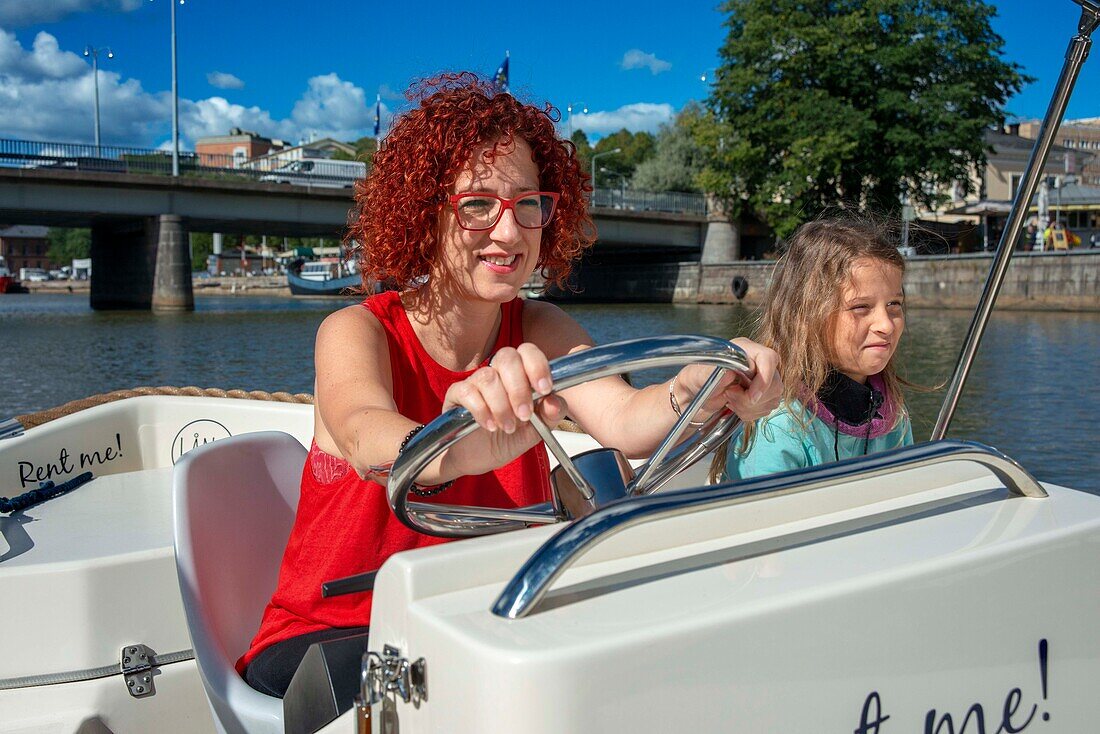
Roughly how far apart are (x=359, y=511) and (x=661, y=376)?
30.7 feet

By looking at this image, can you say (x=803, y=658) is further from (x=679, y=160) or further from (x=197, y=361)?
(x=679, y=160)

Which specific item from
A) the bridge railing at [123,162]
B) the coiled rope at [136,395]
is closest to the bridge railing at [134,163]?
the bridge railing at [123,162]

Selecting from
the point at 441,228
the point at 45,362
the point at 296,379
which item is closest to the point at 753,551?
the point at 441,228

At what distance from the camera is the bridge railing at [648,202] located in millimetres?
37719

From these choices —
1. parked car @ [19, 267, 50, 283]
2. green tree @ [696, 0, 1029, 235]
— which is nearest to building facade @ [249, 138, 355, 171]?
parked car @ [19, 267, 50, 283]

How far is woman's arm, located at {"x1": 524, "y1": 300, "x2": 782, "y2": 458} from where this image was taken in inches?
53.7

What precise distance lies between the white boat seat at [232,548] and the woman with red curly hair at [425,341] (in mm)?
62

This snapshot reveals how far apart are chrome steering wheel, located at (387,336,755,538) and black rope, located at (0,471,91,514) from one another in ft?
6.75

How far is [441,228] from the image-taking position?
1833mm

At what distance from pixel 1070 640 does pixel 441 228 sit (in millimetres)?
1163

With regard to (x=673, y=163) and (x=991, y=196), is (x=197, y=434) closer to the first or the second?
(x=673, y=163)

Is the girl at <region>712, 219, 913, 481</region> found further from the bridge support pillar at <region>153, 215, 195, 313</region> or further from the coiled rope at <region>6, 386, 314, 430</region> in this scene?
the bridge support pillar at <region>153, 215, 195, 313</region>

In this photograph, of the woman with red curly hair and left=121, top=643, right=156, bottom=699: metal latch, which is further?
left=121, top=643, right=156, bottom=699: metal latch

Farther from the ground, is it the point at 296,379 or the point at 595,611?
the point at 595,611
